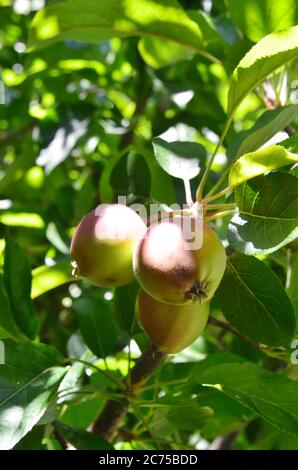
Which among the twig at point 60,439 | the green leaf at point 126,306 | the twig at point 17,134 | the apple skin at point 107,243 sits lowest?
the twig at point 17,134

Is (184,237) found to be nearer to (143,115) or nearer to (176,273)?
(176,273)

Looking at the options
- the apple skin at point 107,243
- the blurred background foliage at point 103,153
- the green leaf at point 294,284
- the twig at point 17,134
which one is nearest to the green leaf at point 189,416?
the blurred background foliage at point 103,153

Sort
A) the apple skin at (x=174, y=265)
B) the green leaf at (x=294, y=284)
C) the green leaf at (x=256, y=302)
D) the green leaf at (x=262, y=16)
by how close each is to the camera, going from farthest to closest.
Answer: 1. the green leaf at (x=262, y=16)
2. the green leaf at (x=294, y=284)
3. the green leaf at (x=256, y=302)
4. the apple skin at (x=174, y=265)

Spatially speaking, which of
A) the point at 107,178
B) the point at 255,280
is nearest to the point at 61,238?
the point at 107,178

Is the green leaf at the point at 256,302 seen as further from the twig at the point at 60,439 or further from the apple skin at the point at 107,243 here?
the twig at the point at 60,439

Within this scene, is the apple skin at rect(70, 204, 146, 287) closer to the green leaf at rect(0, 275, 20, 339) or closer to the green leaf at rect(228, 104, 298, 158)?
the green leaf at rect(228, 104, 298, 158)

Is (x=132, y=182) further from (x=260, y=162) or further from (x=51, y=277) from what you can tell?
(x=260, y=162)
